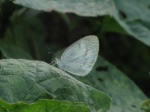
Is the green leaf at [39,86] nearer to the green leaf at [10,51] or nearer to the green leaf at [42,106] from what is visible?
the green leaf at [42,106]

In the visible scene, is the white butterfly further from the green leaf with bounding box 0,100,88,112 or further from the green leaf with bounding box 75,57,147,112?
the green leaf with bounding box 0,100,88,112

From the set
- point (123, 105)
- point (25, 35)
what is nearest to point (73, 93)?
point (123, 105)

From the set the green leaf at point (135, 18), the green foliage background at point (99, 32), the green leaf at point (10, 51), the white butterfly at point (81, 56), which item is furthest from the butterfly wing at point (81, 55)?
the green leaf at point (135, 18)

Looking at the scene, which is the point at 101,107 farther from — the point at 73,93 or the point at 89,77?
the point at 89,77

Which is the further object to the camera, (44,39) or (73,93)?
(44,39)

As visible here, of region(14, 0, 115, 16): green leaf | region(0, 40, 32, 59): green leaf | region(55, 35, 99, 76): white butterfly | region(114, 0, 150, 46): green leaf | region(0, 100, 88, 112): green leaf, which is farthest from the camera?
region(114, 0, 150, 46): green leaf

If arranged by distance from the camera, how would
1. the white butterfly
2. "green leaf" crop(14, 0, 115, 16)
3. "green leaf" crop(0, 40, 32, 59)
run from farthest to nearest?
1. "green leaf" crop(0, 40, 32, 59)
2. "green leaf" crop(14, 0, 115, 16)
3. the white butterfly

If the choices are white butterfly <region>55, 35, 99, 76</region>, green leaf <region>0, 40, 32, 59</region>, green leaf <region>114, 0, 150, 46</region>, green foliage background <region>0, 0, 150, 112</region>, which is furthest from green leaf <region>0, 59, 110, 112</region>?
green leaf <region>114, 0, 150, 46</region>

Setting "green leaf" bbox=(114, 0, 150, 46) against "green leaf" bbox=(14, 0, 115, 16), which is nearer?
"green leaf" bbox=(14, 0, 115, 16)
